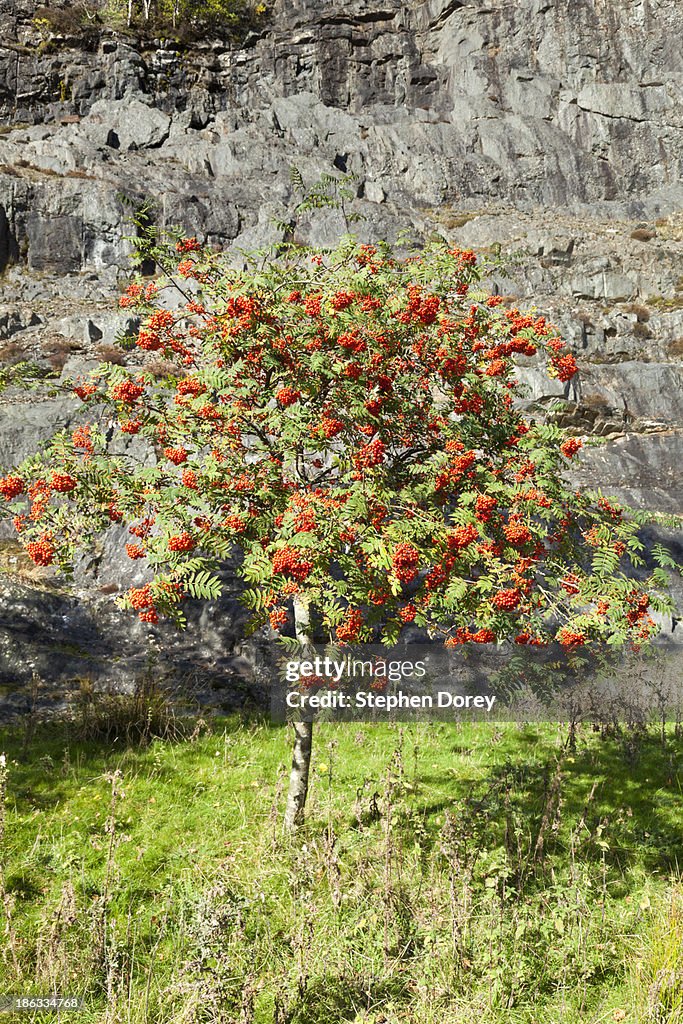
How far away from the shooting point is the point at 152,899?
467 cm

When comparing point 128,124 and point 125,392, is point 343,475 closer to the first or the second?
point 125,392

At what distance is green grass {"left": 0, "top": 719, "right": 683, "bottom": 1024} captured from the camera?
3705 millimetres

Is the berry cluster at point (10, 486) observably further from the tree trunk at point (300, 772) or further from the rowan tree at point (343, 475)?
the tree trunk at point (300, 772)

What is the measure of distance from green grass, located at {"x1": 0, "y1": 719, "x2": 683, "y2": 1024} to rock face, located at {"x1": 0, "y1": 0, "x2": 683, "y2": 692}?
14387 mm

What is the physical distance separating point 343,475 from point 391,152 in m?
40.5

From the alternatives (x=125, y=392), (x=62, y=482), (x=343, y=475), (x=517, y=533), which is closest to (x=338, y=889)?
(x=517, y=533)

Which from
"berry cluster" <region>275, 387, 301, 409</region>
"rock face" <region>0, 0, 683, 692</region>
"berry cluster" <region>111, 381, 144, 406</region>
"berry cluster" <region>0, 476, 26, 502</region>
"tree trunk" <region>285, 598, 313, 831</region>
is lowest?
"tree trunk" <region>285, 598, 313, 831</region>

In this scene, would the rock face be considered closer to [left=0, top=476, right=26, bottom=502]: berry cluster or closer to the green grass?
the green grass

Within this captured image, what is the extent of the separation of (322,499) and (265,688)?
5.83 meters

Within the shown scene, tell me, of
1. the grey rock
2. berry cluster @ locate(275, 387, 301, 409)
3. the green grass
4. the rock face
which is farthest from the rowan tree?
the grey rock

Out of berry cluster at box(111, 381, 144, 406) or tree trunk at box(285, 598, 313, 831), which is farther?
tree trunk at box(285, 598, 313, 831)

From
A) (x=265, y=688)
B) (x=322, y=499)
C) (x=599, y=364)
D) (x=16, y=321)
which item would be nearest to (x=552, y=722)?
(x=265, y=688)

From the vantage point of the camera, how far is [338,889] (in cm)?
435

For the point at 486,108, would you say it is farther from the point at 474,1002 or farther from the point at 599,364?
the point at 474,1002
